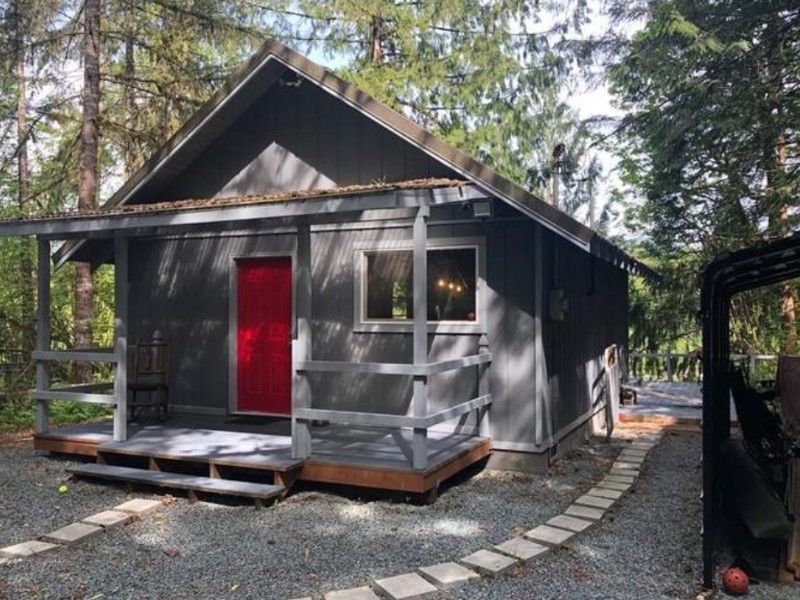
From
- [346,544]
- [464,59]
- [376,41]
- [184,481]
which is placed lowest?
[346,544]

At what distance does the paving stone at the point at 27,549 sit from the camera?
4009 millimetres

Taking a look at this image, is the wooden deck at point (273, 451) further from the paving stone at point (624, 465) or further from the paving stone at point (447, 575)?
the paving stone at point (624, 465)

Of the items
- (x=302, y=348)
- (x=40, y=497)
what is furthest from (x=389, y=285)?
(x=40, y=497)

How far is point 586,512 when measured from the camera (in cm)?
488

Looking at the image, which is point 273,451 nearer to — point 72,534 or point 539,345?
point 72,534

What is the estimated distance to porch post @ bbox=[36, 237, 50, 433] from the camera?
6590 millimetres

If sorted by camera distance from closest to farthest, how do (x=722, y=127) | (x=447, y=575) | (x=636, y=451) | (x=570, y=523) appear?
(x=447, y=575), (x=570, y=523), (x=636, y=451), (x=722, y=127)

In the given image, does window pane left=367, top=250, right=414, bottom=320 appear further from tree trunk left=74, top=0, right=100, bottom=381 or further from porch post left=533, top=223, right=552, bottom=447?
tree trunk left=74, top=0, right=100, bottom=381

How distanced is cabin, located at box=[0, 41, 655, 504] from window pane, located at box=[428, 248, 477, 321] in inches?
0.7

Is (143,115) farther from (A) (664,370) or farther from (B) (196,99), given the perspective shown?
(A) (664,370)

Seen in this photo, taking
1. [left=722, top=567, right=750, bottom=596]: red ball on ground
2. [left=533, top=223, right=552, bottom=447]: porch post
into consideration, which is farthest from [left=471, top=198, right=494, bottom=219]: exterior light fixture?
[left=722, top=567, right=750, bottom=596]: red ball on ground

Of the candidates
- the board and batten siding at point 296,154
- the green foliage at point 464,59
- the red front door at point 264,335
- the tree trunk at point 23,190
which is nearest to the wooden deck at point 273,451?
the red front door at point 264,335

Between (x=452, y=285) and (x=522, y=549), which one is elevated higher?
(x=452, y=285)

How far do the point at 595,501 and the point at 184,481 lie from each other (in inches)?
139
